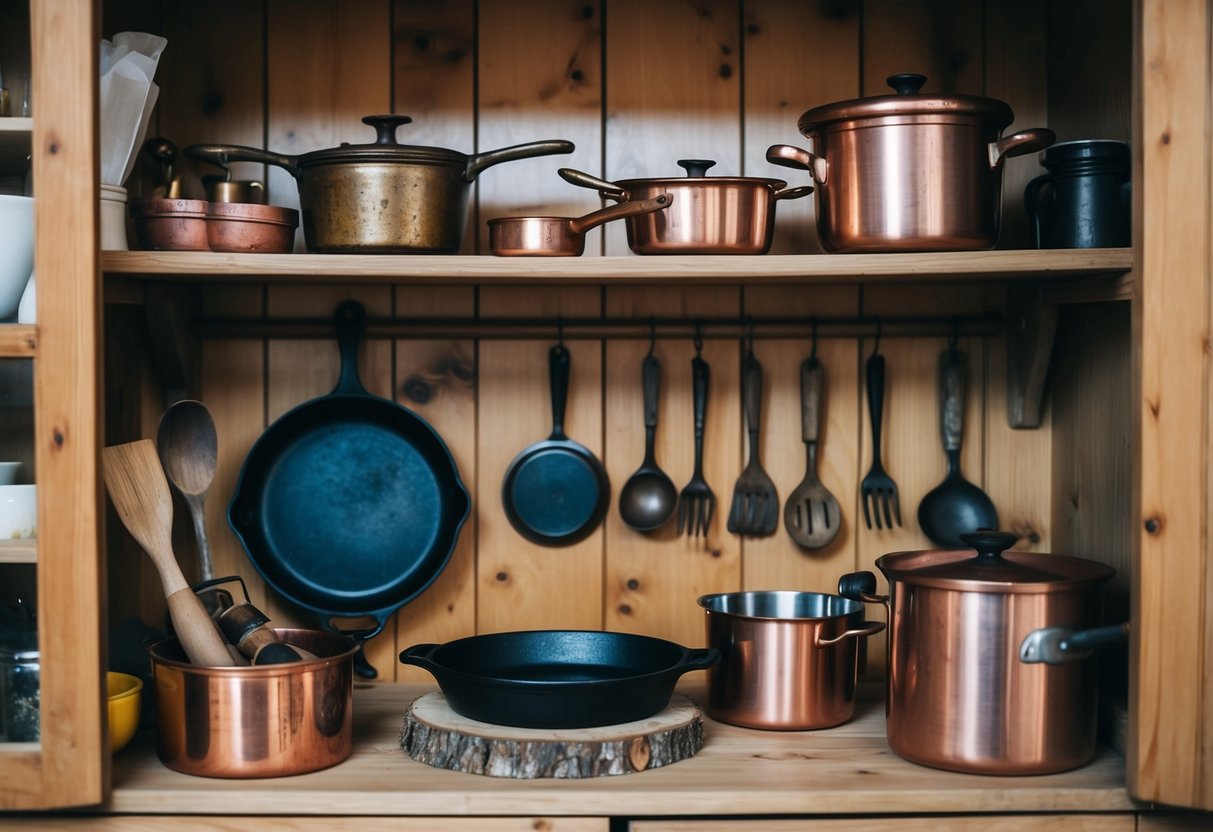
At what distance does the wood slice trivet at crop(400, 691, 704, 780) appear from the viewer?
1369 mm

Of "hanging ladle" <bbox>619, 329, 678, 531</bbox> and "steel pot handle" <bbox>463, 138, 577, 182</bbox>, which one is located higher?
"steel pot handle" <bbox>463, 138, 577, 182</bbox>

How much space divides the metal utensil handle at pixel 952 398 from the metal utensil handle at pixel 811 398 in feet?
0.60

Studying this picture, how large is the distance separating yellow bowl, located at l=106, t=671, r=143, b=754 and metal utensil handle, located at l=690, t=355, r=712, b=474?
2.70 ft

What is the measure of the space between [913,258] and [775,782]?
0.63m

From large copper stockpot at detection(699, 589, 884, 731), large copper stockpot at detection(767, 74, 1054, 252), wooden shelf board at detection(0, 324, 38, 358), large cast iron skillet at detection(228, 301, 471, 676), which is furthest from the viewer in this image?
large cast iron skillet at detection(228, 301, 471, 676)

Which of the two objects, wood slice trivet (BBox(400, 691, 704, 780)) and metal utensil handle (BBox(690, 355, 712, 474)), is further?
metal utensil handle (BBox(690, 355, 712, 474))

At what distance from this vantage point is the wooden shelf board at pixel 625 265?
1.42m

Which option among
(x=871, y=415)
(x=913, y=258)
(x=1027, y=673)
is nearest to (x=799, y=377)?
(x=871, y=415)

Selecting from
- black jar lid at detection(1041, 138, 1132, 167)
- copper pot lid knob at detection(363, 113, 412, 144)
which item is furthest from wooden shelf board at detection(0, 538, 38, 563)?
black jar lid at detection(1041, 138, 1132, 167)

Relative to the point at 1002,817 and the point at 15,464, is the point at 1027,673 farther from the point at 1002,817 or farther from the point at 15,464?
the point at 15,464

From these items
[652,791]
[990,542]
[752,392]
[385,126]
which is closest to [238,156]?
[385,126]

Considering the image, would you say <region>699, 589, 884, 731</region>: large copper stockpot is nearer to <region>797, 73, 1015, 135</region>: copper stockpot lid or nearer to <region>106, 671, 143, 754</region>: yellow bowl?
<region>797, 73, 1015, 135</region>: copper stockpot lid

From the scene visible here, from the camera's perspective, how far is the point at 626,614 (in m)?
1.81

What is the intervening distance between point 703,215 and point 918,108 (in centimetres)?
28
